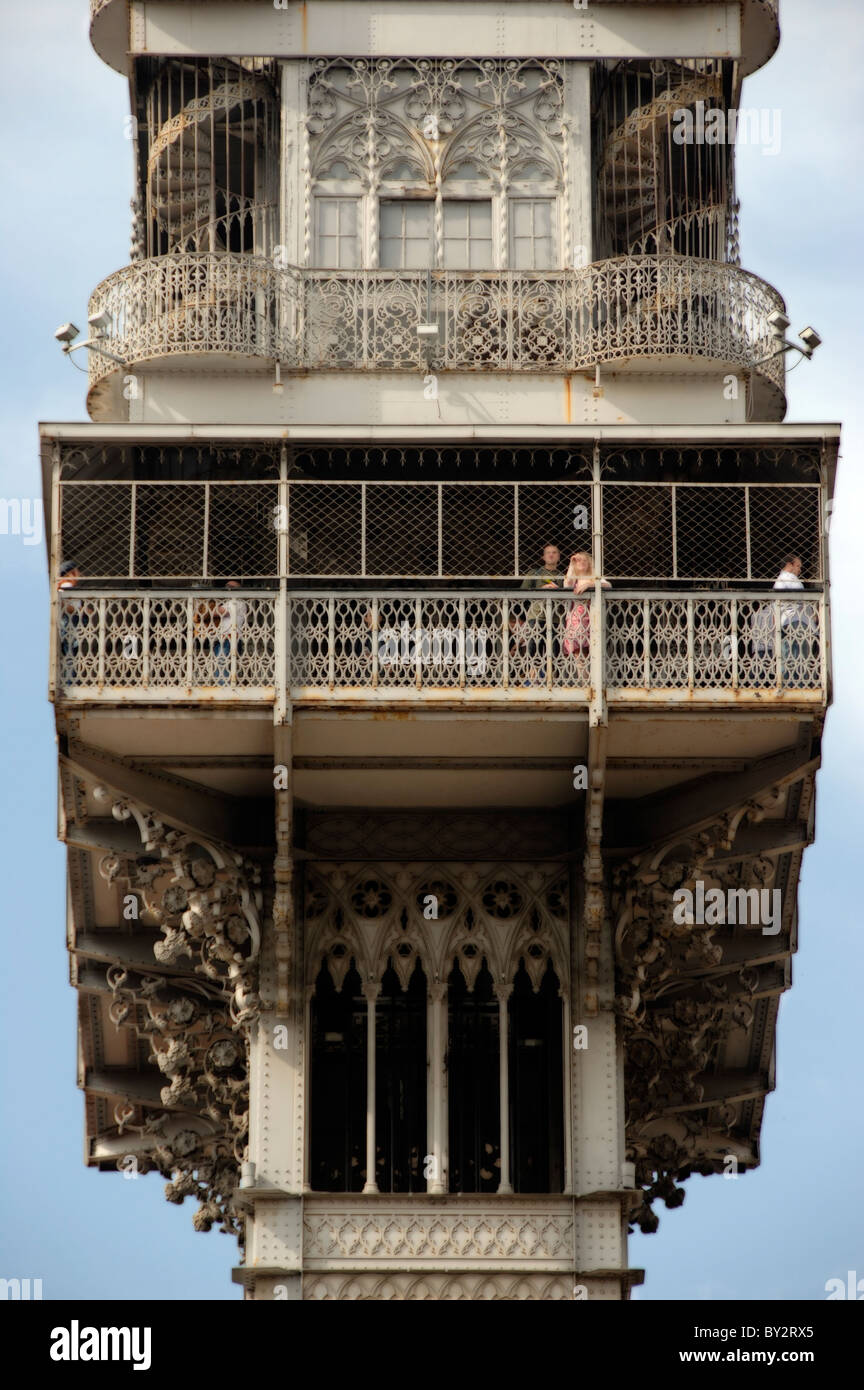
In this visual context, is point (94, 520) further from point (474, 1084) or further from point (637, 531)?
point (474, 1084)

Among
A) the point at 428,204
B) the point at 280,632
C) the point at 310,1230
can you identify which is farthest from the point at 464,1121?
the point at 428,204

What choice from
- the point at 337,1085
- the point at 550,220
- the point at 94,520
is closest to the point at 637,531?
the point at 550,220

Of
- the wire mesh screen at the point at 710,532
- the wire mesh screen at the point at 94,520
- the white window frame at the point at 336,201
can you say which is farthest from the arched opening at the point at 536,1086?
the white window frame at the point at 336,201

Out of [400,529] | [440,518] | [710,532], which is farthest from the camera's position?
[710,532]

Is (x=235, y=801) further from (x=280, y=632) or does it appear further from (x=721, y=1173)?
(x=721, y=1173)

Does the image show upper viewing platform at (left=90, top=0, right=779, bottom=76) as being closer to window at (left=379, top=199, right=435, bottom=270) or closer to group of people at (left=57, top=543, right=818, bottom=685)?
window at (left=379, top=199, right=435, bottom=270)

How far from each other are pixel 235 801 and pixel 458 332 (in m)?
6.03

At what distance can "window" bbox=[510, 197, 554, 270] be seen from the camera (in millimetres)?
48562

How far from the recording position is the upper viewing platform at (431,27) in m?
49.1

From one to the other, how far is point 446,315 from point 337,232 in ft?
5.95

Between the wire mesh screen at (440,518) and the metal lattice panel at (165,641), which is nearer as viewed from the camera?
the metal lattice panel at (165,641)

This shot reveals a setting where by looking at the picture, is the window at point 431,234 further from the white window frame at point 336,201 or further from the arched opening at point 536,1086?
the arched opening at point 536,1086

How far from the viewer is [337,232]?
48656 mm

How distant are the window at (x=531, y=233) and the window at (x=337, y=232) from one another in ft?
6.08
